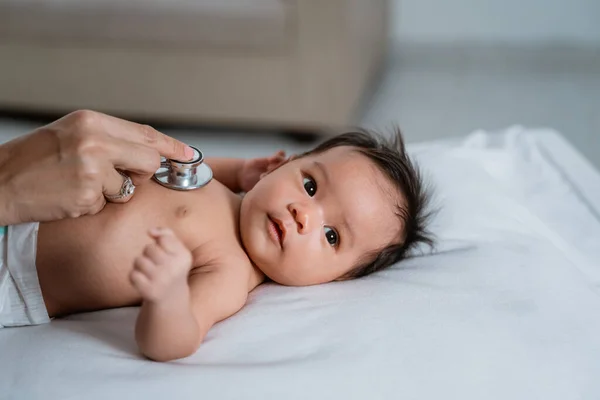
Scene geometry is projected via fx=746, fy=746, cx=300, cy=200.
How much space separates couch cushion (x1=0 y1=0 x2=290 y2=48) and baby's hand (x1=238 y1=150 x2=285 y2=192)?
1.12 m

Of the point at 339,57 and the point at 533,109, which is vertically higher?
the point at 339,57

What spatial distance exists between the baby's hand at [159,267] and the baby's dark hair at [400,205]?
41 cm

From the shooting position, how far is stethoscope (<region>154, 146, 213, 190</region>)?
1125 millimetres

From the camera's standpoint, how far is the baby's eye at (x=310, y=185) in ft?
3.96

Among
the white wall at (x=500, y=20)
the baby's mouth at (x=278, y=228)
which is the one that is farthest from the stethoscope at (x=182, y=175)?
the white wall at (x=500, y=20)

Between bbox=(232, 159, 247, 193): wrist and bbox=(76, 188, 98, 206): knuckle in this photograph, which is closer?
bbox=(76, 188, 98, 206): knuckle

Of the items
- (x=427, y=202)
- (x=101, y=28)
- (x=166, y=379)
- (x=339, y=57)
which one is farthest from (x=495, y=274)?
(x=101, y=28)

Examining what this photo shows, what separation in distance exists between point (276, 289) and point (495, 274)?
1.14ft

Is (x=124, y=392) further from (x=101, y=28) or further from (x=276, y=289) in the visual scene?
(x=101, y=28)

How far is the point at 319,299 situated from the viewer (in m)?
1.11

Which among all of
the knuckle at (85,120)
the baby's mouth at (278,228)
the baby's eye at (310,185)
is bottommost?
the baby's mouth at (278,228)

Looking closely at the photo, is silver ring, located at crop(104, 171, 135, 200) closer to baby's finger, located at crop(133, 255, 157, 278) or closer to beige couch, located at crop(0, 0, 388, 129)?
baby's finger, located at crop(133, 255, 157, 278)

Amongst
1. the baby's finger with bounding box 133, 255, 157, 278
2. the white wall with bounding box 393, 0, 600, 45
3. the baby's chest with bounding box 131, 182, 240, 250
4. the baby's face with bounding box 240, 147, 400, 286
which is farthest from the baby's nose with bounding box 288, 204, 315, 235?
the white wall with bounding box 393, 0, 600, 45

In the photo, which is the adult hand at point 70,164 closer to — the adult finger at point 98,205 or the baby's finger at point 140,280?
the adult finger at point 98,205
